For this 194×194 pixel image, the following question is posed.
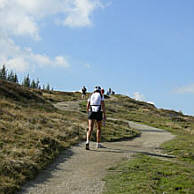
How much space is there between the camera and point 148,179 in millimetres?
6434

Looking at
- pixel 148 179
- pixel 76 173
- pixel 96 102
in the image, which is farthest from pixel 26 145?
pixel 148 179

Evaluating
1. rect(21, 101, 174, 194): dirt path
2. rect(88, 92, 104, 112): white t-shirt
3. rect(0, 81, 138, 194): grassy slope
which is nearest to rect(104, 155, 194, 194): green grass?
rect(21, 101, 174, 194): dirt path

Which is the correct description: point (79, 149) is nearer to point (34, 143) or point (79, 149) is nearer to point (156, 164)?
point (34, 143)

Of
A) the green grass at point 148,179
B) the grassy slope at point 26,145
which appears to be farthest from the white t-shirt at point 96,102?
the green grass at point 148,179

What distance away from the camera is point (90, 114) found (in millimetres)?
10000

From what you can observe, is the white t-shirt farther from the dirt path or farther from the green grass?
the green grass

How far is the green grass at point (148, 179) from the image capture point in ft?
19.1

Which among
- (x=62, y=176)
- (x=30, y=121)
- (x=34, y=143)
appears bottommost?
(x=62, y=176)

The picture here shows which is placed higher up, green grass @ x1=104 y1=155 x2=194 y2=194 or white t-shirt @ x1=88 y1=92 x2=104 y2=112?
white t-shirt @ x1=88 y1=92 x2=104 y2=112

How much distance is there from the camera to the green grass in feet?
19.1

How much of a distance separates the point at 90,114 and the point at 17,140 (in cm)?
264

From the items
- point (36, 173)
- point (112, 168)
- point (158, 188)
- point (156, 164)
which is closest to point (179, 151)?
point (156, 164)

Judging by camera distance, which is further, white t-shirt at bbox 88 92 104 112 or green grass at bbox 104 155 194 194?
white t-shirt at bbox 88 92 104 112

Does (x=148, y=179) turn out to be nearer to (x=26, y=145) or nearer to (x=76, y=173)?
(x=76, y=173)
